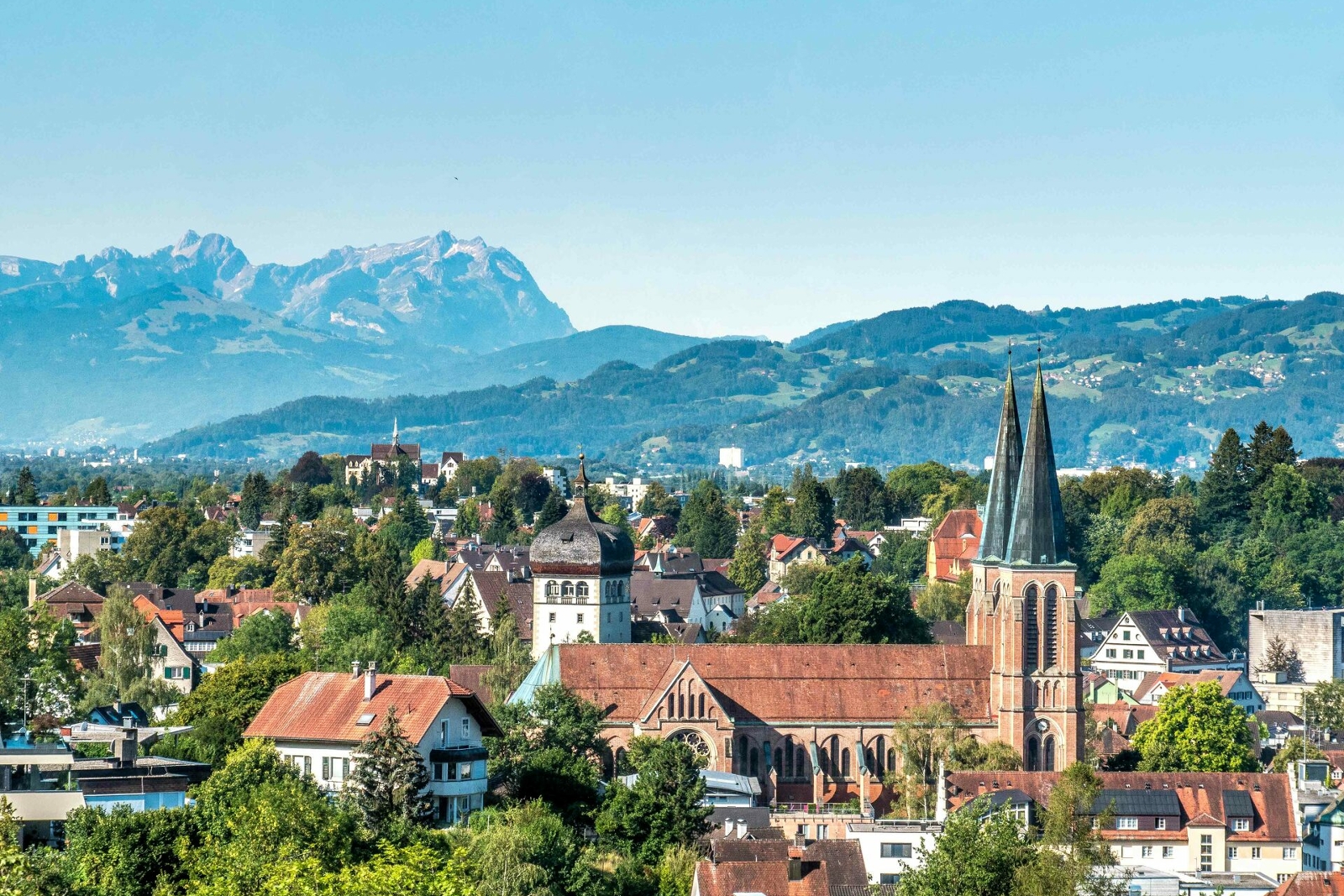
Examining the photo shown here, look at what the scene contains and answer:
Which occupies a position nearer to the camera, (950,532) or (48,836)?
(48,836)

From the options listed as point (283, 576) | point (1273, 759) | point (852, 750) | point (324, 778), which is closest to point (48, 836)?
point (324, 778)

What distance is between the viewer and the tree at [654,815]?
5644 cm

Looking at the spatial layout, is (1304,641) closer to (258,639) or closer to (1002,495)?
(1002,495)

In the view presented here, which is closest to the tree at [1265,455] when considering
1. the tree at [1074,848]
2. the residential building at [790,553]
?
the residential building at [790,553]

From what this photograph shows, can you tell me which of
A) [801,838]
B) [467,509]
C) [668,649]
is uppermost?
[467,509]

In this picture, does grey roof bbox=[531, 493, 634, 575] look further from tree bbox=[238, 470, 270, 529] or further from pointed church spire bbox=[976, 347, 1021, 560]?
tree bbox=[238, 470, 270, 529]

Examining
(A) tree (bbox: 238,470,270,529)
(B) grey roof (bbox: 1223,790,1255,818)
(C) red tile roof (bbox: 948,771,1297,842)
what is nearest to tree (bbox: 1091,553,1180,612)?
(C) red tile roof (bbox: 948,771,1297,842)

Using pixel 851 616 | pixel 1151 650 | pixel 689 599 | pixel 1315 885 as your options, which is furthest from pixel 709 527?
pixel 1315 885

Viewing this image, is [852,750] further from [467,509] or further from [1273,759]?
[467,509]

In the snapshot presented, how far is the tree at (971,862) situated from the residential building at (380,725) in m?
12.5

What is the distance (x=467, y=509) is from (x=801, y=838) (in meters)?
141

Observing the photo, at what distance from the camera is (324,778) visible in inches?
2292

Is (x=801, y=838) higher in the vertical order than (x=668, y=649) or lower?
lower

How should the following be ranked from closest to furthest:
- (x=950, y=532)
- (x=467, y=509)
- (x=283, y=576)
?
(x=283, y=576) < (x=950, y=532) < (x=467, y=509)
